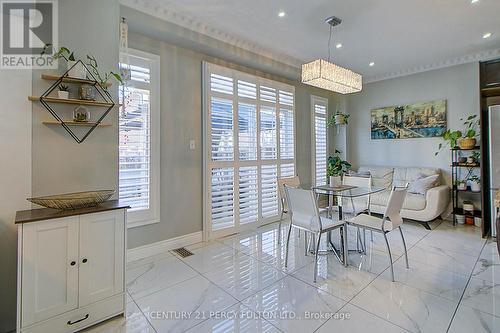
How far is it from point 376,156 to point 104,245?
5343mm

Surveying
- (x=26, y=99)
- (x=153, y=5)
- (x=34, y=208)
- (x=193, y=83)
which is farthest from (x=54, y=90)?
(x=193, y=83)

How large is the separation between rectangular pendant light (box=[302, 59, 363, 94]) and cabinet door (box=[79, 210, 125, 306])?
2.38 m

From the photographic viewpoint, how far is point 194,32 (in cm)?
304

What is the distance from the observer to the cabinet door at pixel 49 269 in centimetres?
152

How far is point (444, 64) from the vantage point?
4.41 m

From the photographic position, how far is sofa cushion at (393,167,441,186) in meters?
4.43

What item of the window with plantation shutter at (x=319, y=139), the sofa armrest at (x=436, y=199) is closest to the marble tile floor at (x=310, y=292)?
the sofa armrest at (x=436, y=199)

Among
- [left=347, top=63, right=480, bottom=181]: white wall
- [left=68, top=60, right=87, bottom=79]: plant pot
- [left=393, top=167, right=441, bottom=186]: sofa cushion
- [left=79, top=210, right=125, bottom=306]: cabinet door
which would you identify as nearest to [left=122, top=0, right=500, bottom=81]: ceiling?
[left=347, top=63, right=480, bottom=181]: white wall

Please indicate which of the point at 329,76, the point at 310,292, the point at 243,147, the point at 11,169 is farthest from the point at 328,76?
the point at 11,169

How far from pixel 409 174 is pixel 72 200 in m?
5.23

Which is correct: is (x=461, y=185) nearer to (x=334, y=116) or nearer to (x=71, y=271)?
(x=334, y=116)

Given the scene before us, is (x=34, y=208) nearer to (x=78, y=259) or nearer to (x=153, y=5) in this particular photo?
(x=78, y=259)

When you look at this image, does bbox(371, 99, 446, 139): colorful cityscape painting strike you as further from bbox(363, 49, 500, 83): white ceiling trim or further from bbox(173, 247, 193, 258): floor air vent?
bbox(173, 247, 193, 258): floor air vent

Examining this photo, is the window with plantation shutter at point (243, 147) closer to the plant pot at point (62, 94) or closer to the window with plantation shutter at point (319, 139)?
the window with plantation shutter at point (319, 139)
